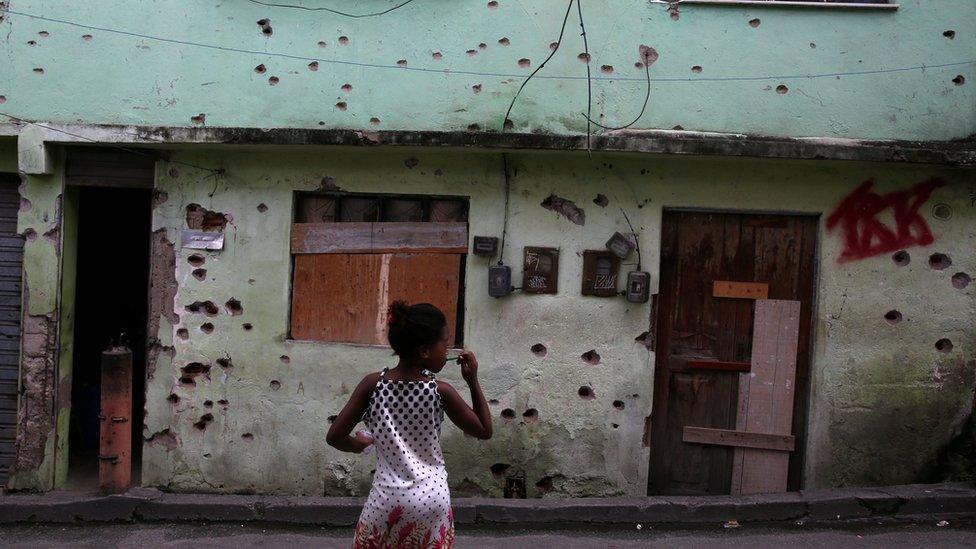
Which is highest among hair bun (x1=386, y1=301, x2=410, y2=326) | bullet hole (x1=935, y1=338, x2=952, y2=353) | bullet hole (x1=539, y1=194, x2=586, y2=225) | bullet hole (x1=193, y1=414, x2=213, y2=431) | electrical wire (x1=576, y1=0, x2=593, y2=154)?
electrical wire (x1=576, y1=0, x2=593, y2=154)

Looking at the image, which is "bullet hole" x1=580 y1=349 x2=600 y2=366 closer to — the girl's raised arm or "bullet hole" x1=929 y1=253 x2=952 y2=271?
"bullet hole" x1=929 y1=253 x2=952 y2=271

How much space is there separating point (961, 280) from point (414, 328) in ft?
15.9

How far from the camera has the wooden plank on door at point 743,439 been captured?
21.1 ft

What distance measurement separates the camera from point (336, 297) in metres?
6.57

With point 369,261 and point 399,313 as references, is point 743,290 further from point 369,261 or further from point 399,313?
point 399,313

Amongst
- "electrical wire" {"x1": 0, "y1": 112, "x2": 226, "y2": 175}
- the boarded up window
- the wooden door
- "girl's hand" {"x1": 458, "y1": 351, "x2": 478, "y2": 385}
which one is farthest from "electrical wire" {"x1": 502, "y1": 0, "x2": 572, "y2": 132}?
"girl's hand" {"x1": 458, "y1": 351, "x2": 478, "y2": 385}

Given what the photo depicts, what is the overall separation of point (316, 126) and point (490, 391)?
7.86 ft

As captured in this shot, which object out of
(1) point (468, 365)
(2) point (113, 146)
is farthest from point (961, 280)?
(2) point (113, 146)

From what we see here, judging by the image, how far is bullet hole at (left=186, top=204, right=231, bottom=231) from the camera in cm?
659

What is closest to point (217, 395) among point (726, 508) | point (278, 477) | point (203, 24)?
point (278, 477)

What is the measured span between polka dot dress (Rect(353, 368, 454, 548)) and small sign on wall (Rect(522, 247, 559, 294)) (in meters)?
3.15

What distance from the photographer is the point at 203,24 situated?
648cm

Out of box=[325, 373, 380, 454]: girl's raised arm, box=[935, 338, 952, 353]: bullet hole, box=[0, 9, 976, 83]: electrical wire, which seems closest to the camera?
box=[325, 373, 380, 454]: girl's raised arm

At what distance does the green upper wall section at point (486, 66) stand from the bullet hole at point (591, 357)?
167 centimetres
